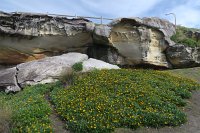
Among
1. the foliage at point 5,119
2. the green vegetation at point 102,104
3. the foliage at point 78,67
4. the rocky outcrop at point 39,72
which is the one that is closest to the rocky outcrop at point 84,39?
the rocky outcrop at point 39,72

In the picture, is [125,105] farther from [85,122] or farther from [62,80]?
[62,80]

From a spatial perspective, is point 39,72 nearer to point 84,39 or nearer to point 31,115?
point 84,39

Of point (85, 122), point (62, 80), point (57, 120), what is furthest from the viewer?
point (62, 80)

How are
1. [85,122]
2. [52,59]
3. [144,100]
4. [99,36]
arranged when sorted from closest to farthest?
[85,122]
[144,100]
[52,59]
[99,36]

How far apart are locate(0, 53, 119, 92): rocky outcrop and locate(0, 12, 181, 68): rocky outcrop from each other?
1.95 meters

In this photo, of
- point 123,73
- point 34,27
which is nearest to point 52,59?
point 34,27

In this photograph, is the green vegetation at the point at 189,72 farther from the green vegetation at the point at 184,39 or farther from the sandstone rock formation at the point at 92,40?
the green vegetation at the point at 184,39

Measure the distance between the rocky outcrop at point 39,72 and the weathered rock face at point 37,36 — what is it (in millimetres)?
1916

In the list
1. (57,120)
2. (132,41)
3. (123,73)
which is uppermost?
(132,41)

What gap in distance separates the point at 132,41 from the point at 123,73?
480cm

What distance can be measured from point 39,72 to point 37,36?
3.18m

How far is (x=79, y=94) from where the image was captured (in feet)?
42.1

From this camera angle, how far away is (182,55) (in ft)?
67.1

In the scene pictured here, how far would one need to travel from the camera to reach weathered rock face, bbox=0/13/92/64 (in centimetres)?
1897
